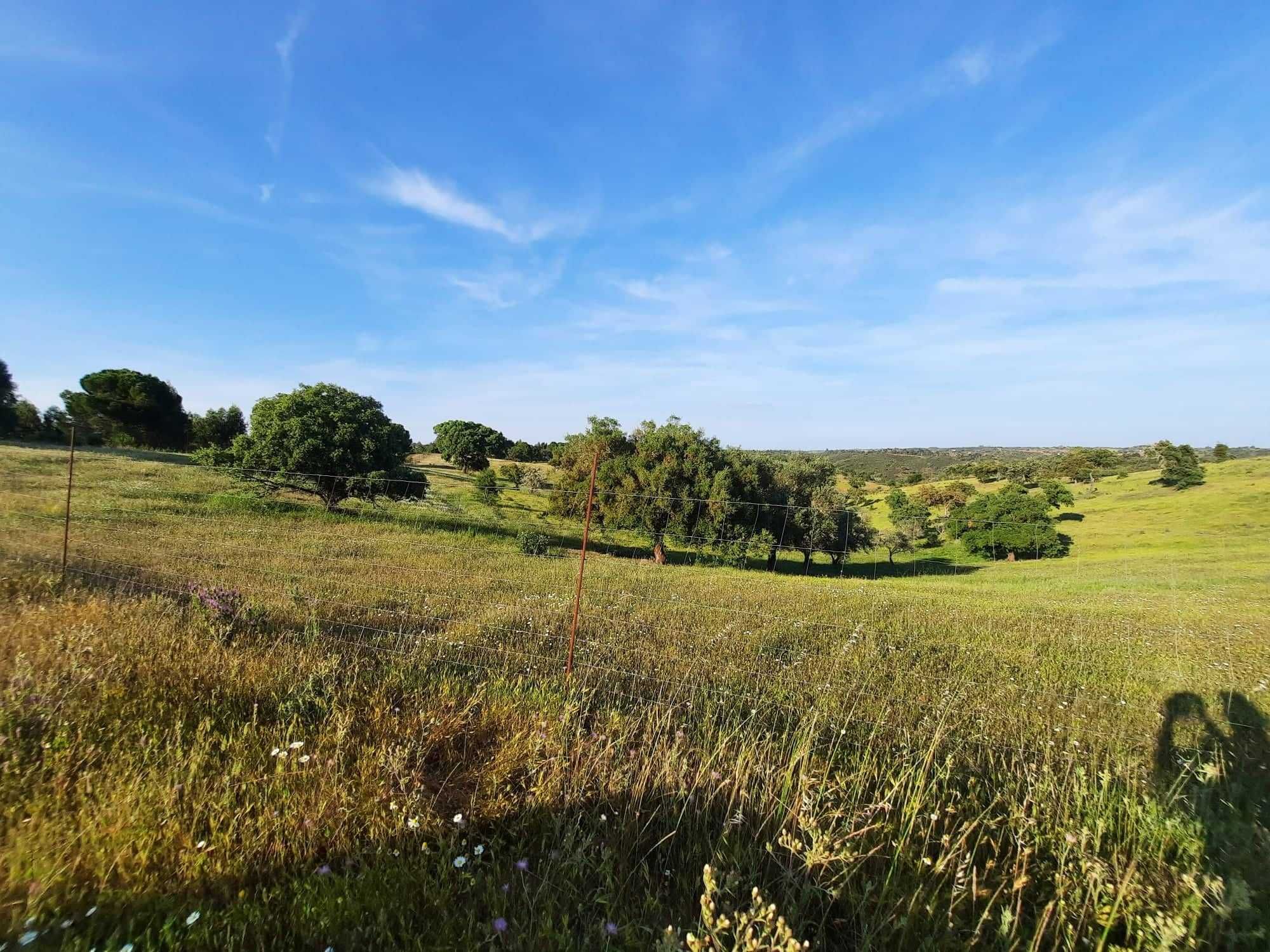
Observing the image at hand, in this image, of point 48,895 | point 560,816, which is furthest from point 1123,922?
point 48,895

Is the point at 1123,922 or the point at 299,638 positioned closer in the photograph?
the point at 1123,922

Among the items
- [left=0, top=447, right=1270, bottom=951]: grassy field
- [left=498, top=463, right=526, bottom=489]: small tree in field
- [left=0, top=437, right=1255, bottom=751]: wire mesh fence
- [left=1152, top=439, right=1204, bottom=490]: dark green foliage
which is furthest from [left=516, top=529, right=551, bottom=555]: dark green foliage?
[left=1152, top=439, right=1204, bottom=490]: dark green foliage

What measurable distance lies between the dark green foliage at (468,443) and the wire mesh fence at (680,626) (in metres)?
50.2

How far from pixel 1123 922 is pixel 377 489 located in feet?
58.7

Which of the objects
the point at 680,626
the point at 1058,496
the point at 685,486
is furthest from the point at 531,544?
the point at 1058,496

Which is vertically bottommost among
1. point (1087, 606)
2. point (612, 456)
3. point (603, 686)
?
point (1087, 606)

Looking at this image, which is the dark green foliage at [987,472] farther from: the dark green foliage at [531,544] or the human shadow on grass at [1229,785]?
the human shadow on grass at [1229,785]

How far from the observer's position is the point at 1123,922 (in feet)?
6.91

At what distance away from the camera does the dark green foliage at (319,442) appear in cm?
1812

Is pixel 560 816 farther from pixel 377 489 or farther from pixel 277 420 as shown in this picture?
pixel 277 420

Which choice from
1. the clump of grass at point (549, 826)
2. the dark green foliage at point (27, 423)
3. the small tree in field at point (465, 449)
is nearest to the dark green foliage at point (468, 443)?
the small tree in field at point (465, 449)

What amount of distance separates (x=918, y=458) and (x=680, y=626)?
118 meters

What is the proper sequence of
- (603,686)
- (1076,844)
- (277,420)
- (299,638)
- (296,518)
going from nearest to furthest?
(1076,844)
(603,686)
(299,638)
(296,518)
(277,420)

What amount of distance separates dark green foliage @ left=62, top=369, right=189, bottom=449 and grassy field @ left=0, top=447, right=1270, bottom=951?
51787mm
